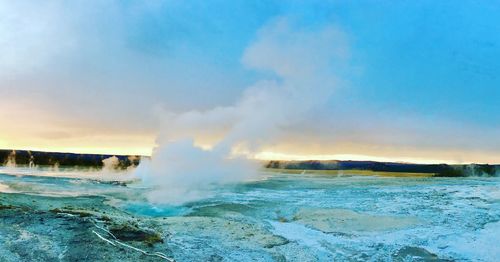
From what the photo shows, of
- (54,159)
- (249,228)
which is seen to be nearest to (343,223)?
(249,228)

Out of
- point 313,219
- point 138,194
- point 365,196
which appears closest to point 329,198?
point 365,196

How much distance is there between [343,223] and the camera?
65.3 feet

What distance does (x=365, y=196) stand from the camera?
30.0m

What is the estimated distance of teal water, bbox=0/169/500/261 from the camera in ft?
49.5

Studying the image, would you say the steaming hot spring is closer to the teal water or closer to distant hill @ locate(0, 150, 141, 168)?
the teal water

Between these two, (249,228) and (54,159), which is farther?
(54,159)

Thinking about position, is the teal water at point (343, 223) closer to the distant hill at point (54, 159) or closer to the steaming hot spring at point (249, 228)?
the steaming hot spring at point (249, 228)

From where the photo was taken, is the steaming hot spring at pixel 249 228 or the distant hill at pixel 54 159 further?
the distant hill at pixel 54 159

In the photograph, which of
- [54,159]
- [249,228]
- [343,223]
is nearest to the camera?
[249,228]

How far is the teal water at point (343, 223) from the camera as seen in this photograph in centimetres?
1508

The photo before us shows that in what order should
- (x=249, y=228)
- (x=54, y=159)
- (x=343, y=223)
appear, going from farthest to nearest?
1. (x=54, y=159)
2. (x=343, y=223)
3. (x=249, y=228)

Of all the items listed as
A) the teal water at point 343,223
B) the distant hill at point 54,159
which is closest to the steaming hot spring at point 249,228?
the teal water at point 343,223

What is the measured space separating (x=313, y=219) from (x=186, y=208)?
6787 millimetres

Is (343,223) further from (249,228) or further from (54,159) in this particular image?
(54,159)
